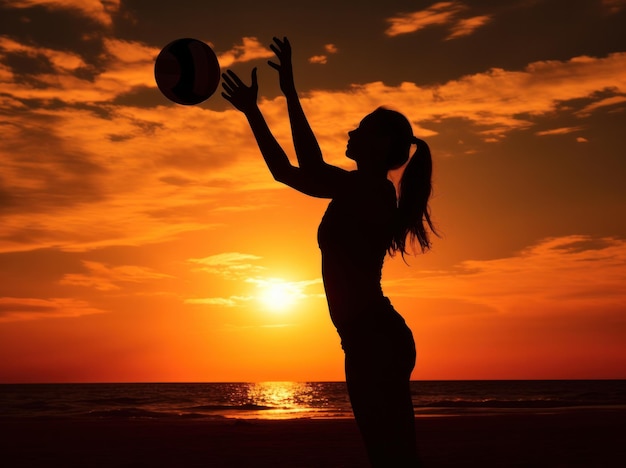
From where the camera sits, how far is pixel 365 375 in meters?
3.07

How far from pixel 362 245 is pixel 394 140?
0.58m

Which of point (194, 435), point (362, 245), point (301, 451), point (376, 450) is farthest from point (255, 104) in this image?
point (194, 435)

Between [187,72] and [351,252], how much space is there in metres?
2.26

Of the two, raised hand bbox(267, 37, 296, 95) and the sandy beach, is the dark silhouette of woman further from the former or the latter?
the sandy beach

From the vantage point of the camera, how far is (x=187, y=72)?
191 inches

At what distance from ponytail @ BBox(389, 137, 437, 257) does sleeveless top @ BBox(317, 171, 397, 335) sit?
0.83ft

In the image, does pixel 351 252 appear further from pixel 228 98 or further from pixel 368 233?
pixel 228 98

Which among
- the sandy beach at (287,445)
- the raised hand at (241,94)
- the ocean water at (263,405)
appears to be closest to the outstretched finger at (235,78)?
the raised hand at (241,94)

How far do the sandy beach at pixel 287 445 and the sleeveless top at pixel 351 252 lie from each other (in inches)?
289

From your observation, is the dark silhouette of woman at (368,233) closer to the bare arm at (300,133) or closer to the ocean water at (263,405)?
the bare arm at (300,133)

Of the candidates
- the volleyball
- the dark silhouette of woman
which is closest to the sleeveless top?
the dark silhouette of woman

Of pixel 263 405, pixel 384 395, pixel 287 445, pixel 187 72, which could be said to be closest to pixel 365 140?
pixel 384 395

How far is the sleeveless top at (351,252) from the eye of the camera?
3148 mm

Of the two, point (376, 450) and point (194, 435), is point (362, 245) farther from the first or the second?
point (194, 435)
